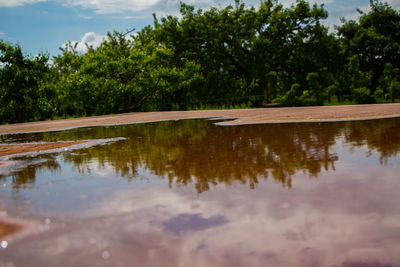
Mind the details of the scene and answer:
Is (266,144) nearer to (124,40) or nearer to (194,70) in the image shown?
(194,70)

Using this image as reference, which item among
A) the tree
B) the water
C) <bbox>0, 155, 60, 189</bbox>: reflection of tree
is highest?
the tree

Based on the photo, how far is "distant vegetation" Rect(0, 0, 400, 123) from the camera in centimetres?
2216

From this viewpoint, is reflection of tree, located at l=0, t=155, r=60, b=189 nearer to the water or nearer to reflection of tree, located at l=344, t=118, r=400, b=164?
the water

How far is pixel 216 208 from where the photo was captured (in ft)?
9.80

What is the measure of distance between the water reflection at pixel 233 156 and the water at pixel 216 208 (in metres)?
0.03

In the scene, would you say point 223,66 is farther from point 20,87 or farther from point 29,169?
point 29,169

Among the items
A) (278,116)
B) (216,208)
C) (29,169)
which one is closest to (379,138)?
(216,208)


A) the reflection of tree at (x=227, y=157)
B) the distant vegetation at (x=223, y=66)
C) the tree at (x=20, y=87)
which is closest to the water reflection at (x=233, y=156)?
the reflection of tree at (x=227, y=157)

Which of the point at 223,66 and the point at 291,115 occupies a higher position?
the point at 223,66

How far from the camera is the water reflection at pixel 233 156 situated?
162 inches

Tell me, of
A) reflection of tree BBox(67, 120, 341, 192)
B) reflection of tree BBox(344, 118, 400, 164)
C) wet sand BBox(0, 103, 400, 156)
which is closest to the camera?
reflection of tree BBox(67, 120, 341, 192)

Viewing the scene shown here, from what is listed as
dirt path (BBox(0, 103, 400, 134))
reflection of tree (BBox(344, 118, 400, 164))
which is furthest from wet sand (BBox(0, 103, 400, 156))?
reflection of tree (BBox(344, 118, 400, 164))

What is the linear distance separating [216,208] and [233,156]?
2.30 m

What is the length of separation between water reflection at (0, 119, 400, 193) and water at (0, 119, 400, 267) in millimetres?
26
